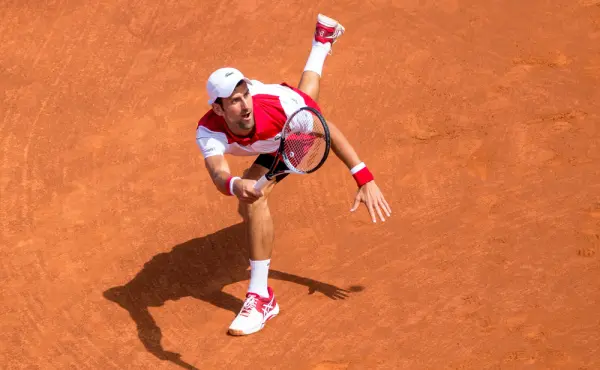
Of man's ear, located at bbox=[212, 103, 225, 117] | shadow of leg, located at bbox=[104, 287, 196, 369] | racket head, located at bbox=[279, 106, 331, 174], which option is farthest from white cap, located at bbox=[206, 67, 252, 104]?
shadow of leg, located at bbox=[104, 287, 196, 369]

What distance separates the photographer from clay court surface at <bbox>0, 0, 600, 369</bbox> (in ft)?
27.9

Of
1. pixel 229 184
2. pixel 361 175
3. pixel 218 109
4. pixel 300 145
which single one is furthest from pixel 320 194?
pixel 300 145

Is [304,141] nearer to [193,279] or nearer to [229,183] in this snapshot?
[229,183]

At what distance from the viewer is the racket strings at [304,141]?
299 inches

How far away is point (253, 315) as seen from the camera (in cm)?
866

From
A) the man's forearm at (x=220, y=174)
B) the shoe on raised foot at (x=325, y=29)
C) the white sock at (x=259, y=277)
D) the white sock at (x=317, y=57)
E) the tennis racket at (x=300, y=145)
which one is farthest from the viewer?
the shoe on raised foot at (x=325, y=29)

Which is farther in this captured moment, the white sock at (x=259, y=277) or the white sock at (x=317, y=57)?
the white sock at (x=317, y=57)

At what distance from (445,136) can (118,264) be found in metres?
3.67

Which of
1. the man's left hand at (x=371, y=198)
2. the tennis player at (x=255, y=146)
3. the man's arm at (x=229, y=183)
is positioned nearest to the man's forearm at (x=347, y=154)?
the tennis player at (x=255, y=146)

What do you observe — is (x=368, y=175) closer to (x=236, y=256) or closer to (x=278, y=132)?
(x=278, y=132)

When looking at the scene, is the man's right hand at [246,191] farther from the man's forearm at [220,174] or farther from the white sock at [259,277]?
the white sock at [259,277]

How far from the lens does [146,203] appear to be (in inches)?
412

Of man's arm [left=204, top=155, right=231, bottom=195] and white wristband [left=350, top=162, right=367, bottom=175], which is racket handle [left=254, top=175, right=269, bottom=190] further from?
white wristband [left=350, top=162, right=367, bottom=175]

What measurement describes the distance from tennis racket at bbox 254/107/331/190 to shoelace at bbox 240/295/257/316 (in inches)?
59.1
